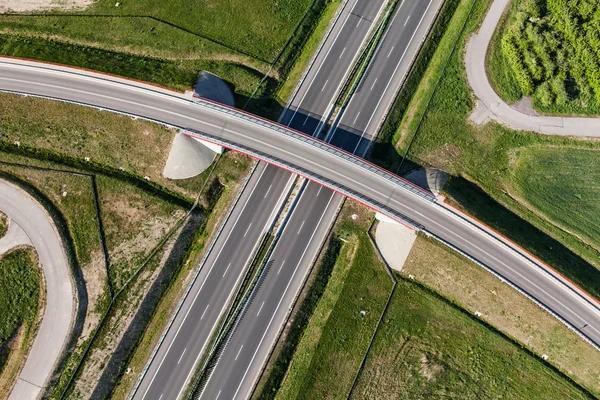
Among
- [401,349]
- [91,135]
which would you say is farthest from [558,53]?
[91,135]

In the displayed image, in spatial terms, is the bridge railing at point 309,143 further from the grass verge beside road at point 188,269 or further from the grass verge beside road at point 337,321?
the grass verge beside road at point 337,321

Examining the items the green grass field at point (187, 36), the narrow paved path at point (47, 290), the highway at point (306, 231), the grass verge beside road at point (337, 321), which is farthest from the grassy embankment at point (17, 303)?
the grass verge beside road at point (337, 321)

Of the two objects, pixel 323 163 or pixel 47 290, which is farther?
pixel 47 290

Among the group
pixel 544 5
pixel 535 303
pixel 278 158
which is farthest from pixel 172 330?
pixel 544 5

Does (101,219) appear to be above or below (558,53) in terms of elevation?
below

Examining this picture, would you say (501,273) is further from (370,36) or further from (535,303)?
(370,36)

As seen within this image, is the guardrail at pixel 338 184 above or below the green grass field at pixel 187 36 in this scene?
below

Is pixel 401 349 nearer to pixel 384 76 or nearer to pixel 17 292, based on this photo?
pixel 384 76
